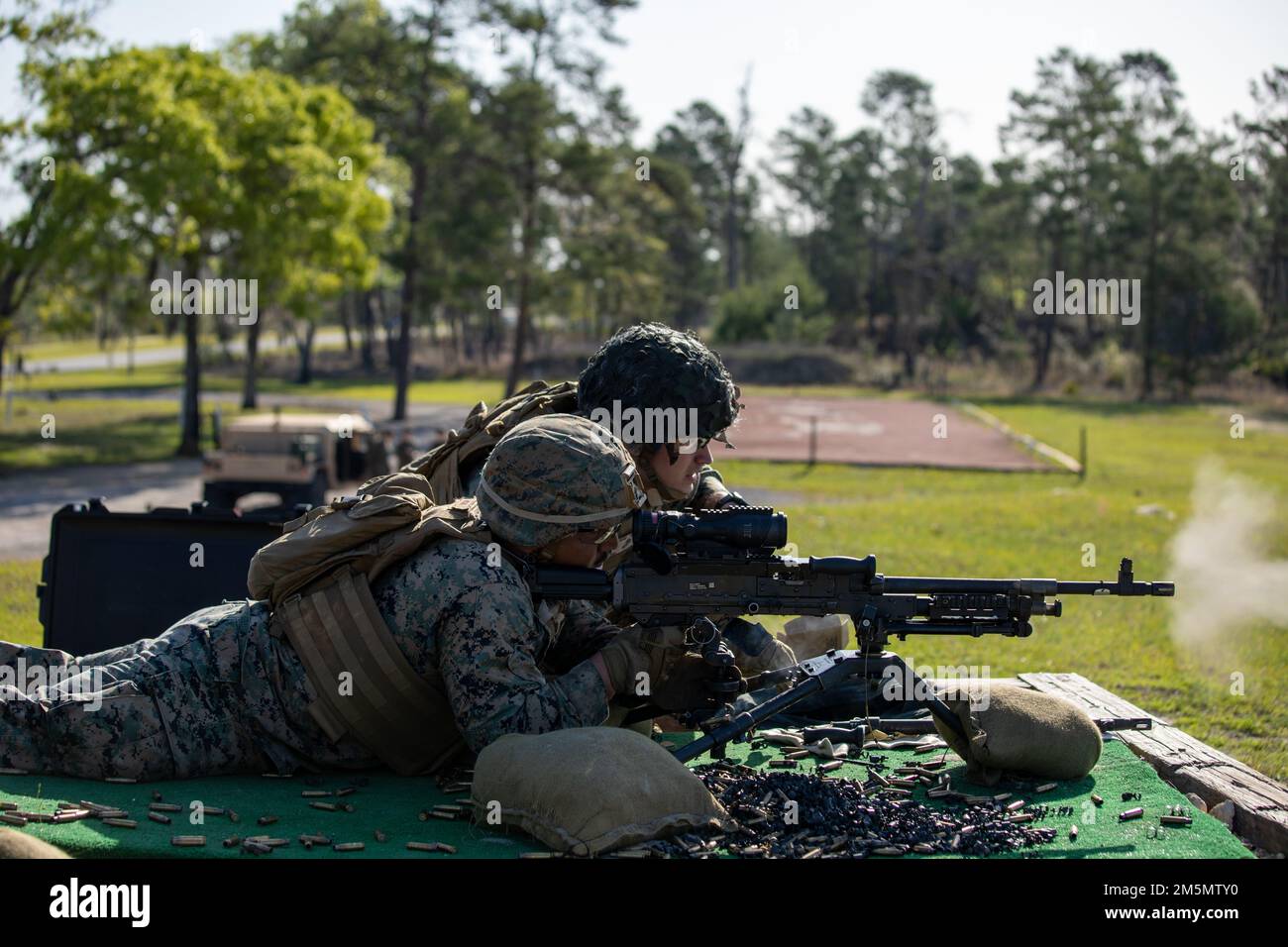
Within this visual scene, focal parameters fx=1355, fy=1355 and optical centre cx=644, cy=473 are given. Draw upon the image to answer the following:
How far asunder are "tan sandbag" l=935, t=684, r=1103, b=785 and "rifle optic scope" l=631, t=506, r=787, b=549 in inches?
48.8

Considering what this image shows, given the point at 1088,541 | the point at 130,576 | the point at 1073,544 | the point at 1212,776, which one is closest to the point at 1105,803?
the point at 1212,776

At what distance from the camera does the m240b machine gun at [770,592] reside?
16.4 feet

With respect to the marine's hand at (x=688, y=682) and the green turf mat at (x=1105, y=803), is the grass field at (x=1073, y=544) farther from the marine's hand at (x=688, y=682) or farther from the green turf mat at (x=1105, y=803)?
the marine's hand at (x=688, y=682)

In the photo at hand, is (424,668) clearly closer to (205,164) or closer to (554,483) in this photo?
(554,483)

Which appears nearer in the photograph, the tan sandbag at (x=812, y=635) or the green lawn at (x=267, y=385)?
the tan sandbag at (x=812, y=635)

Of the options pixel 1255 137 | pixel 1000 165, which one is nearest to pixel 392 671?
pixel 1255 137

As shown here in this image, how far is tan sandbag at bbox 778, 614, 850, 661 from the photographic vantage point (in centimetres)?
759

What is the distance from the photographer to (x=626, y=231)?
4253cm

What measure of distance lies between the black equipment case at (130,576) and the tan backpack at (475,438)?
124 cm

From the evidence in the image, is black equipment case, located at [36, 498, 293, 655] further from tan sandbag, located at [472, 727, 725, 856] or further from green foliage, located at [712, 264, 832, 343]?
green foliage, located at [712, 264, 832, 343]

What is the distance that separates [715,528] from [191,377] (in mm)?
27489

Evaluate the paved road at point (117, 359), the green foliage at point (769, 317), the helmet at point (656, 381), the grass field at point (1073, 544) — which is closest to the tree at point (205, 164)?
the grass field at point (1073, 544)

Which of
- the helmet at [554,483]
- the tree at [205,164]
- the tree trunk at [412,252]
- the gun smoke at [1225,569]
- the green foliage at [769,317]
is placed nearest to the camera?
the helmet at [554,483]

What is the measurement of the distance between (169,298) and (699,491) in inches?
886
